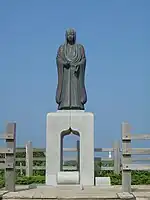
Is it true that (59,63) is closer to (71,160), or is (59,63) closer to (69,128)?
(69,128)

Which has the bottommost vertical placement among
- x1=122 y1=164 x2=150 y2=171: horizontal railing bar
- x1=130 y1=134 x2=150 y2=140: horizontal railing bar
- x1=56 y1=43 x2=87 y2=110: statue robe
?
x1=122 y1=164 x2=150 y2=171: horizontal railing bar

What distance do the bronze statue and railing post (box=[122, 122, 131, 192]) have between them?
11.2ft

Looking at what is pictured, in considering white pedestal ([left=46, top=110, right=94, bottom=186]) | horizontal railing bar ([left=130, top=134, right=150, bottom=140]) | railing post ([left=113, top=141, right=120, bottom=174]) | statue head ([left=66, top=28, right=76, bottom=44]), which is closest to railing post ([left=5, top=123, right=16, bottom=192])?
horizontal railing bar ([left=130, top=134, right=150, bottom=140])

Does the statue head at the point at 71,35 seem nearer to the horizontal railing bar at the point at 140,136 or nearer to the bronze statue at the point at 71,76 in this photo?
the bronze statue at the point at 71,76

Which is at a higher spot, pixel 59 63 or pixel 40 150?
pixel 59 63

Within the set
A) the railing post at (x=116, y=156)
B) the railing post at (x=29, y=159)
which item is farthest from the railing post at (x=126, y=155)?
the railing post at (x=29, y=159)

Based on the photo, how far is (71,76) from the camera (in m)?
12.8

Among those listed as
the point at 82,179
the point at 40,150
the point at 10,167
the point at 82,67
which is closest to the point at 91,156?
the point at 82,179

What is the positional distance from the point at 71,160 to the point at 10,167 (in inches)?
278

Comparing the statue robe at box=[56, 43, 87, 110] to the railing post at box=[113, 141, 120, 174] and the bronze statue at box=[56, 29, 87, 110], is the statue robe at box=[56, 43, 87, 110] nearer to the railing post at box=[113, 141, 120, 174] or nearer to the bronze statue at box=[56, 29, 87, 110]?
the bronze statue at box=[56, 29, 87, 110]

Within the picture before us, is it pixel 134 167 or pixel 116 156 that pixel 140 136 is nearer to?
pixel 134 167

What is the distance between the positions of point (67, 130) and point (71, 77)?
5.05ft

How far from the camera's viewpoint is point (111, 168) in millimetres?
16453

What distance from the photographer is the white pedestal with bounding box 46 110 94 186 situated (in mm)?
12227
